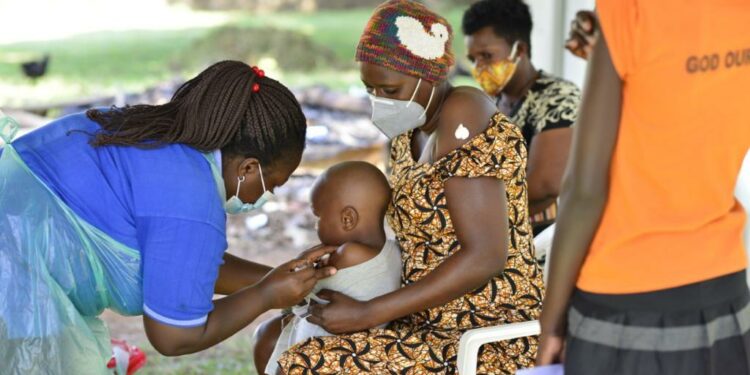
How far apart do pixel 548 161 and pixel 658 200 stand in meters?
1.92

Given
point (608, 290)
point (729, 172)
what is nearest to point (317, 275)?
point (608, 290)

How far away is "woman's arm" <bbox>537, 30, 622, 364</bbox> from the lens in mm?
1599

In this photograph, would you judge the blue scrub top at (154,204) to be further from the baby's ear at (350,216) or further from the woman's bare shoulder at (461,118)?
the woman's bare shoulder at (461,118)

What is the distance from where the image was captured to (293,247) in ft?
23.9

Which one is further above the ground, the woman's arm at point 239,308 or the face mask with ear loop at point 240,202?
the face mask with ear loop at point 240,202

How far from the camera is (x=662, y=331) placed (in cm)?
166

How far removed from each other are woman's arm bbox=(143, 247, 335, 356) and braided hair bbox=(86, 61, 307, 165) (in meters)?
0.31

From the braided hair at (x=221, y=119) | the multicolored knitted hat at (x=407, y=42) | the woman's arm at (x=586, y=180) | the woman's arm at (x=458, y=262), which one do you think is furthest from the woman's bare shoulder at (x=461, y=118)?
the woman's arm at (x=586, y=180)

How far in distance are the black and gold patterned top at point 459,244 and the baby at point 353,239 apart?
0.18 feet

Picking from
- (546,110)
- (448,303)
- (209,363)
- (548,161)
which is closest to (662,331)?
(448,303)

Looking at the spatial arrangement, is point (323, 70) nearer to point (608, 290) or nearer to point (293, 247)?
point (293, 247)

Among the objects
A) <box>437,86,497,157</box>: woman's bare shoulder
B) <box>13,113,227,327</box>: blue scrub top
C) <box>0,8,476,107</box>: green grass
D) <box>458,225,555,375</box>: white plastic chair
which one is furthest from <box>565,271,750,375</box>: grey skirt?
<box>0,8,476,107</box>: green grass

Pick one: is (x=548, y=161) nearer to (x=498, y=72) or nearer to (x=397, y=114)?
(x=498, y=72)

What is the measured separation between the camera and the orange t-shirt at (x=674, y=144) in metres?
1.56
